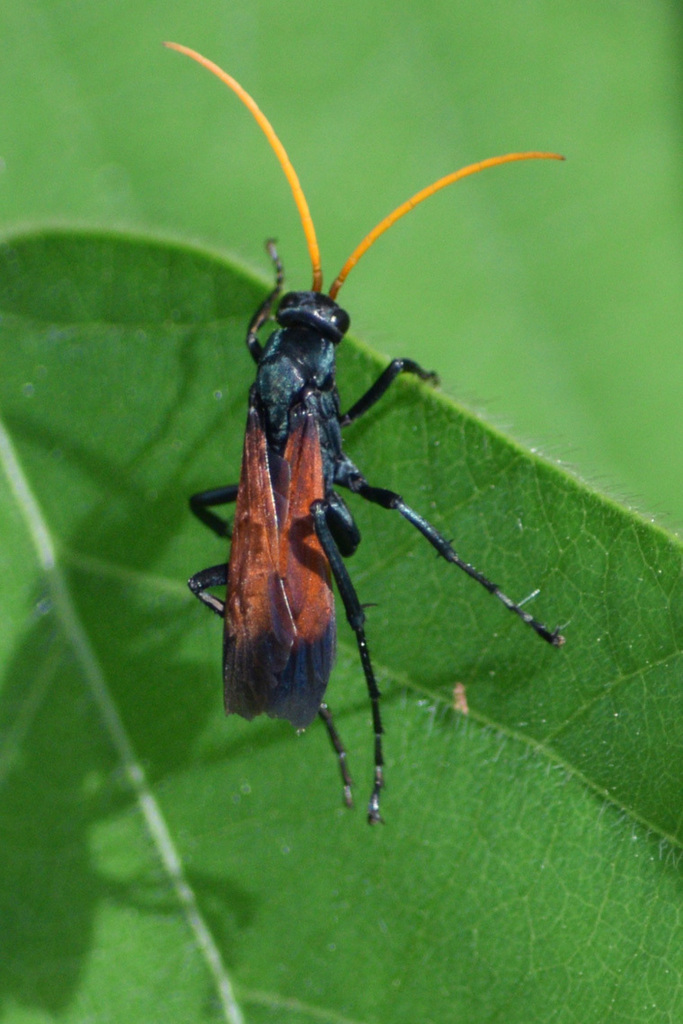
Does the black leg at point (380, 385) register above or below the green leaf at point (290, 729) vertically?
above

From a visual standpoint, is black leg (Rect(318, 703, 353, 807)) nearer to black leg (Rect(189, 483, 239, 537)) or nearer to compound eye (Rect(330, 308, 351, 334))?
black leg (Rect(189, 483, 239, 537))

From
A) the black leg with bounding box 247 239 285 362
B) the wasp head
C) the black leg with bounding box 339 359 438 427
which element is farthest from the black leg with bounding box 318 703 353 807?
the wasp head

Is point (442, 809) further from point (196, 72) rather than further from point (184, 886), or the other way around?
point (196, 72)

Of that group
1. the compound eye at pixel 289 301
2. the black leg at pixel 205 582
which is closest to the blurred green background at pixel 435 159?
the compound eye at pixel 289 301

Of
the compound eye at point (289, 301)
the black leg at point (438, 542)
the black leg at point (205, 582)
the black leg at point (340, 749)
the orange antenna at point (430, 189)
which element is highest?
the orange antenna at point (430, 189)

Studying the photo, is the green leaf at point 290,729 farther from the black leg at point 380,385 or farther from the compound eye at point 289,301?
the compound eye at point 289,301

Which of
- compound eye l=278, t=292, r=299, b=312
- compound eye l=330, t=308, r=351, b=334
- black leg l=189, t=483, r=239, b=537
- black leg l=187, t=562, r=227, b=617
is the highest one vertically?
compound eye l=278, t=292, r=299, b=312

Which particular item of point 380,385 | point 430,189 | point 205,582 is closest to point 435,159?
point 430,189
